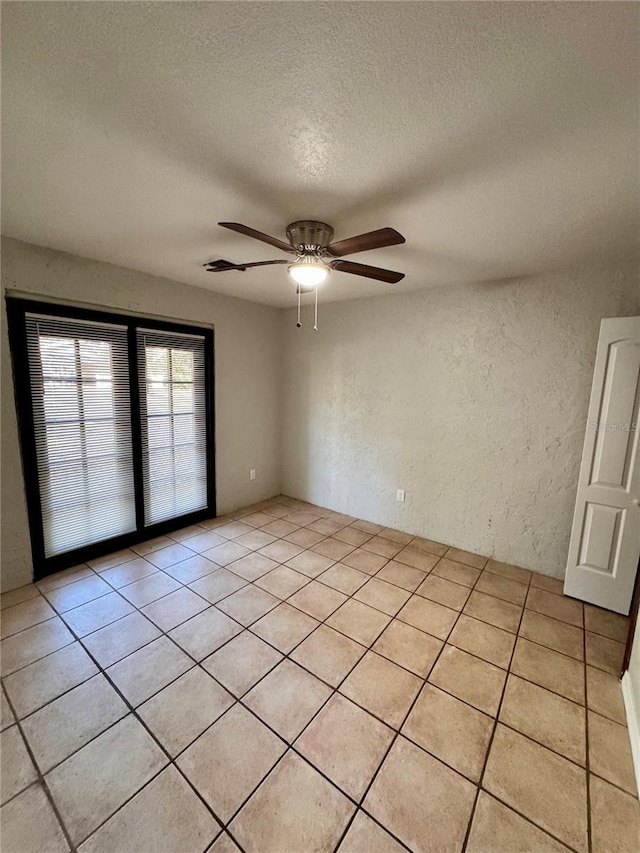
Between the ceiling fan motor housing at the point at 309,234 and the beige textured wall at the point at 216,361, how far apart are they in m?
1.70

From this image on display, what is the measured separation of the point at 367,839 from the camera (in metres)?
1.16

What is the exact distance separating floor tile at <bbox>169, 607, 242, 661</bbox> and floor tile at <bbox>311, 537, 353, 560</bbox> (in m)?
1.06

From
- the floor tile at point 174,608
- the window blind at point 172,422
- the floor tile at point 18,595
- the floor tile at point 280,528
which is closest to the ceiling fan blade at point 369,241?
the window blind at point 172,422

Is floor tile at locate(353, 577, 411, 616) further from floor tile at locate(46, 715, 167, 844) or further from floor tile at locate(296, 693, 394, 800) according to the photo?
floor tile at locate(46, 715, 167, 844)

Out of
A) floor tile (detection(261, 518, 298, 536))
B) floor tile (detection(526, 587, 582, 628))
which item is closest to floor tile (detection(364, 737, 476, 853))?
floor tile (detection(526, 587, 582, 628))

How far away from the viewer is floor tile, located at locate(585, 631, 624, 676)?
1.89 meters

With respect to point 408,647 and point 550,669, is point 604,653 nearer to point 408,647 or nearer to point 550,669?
point 550,669

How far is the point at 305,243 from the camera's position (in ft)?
6.03

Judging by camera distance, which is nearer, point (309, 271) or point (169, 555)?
point (309, 271)

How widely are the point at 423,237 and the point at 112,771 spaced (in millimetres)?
2954

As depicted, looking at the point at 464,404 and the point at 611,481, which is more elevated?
the point at 464,404

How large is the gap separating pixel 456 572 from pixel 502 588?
34cm

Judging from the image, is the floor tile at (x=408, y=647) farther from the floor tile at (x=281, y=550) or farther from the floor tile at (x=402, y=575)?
the floor tile at (x=281, y=550)

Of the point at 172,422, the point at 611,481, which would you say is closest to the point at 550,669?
the point at 611,481
